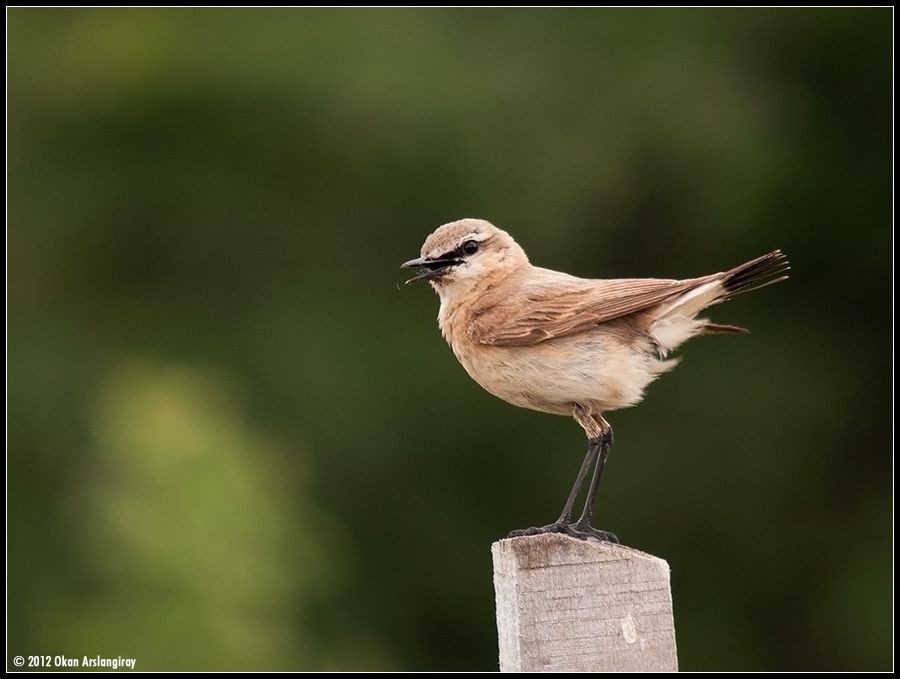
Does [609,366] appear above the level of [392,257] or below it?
below

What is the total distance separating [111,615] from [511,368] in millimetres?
4545

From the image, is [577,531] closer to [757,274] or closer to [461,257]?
[757,274]

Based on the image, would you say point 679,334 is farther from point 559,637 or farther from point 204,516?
point 204,516

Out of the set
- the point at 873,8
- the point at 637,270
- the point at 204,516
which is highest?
the point at 873,8

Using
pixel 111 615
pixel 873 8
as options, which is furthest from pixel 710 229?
pixel 111 615

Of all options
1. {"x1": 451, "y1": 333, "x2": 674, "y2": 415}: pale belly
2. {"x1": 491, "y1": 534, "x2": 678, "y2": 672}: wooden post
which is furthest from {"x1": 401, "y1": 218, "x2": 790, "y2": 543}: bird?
{"x1": 491, "y1": 534, "x2": 678, "y2": 672}: wooden post

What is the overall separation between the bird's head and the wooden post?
6.54 feet

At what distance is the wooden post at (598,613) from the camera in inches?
156

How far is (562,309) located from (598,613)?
1786mm

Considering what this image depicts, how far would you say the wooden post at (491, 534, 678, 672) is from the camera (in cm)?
396

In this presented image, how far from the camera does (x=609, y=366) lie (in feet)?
17.4

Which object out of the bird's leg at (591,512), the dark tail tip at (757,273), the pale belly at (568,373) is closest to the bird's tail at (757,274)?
the dark tail tip at (757,273)

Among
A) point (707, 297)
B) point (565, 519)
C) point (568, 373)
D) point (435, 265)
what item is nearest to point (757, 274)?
point (707, 297)

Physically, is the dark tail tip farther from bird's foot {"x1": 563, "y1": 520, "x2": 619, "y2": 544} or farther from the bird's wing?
bird's foot {"x1": 563, "y1": 520, "x2": 619, "y2": 544}
